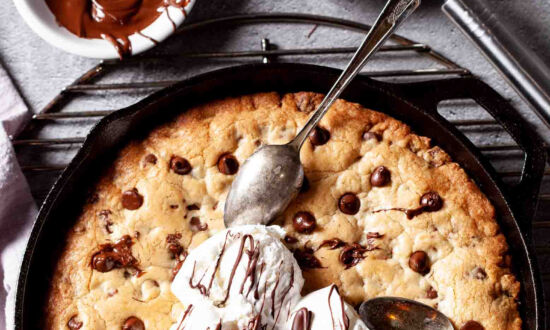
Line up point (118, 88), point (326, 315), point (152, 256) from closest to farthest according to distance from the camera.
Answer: point (326, 315), point (152, 256), point (118, 88)

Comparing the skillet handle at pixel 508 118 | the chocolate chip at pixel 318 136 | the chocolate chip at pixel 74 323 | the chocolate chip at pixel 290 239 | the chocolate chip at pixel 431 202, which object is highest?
the skillet handle at pixel 508 118

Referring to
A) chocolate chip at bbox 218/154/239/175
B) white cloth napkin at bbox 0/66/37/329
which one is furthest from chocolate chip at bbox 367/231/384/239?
white cloth napkin at bbox 0/66/37/329

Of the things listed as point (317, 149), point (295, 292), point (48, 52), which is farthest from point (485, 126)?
point (48, 52)

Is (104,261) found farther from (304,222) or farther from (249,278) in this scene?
(304,222)

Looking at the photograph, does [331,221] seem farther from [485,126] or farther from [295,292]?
[485,126]

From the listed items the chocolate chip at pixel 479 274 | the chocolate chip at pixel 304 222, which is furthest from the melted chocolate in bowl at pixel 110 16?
the chocolate chip at pixel 479 274

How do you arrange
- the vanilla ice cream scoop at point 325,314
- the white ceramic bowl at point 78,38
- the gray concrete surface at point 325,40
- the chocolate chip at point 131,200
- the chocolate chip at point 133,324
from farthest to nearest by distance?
the gray concrete surface at point 325,40 < the white ceramic bowl at point 78,38 < the chocolate chip at point 131,200 < the chocolate chip at point 133,324 < the vanilla ice cream scoop at point 325,314

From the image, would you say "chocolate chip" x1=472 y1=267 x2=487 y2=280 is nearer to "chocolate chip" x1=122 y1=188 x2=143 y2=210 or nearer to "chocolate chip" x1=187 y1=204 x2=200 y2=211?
"chocolate chip" x1=187 y1=204 x2=200 y2=211

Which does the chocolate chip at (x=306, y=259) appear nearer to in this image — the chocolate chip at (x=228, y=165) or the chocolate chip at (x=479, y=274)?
the chocolate chip at (x=228, y=165)
